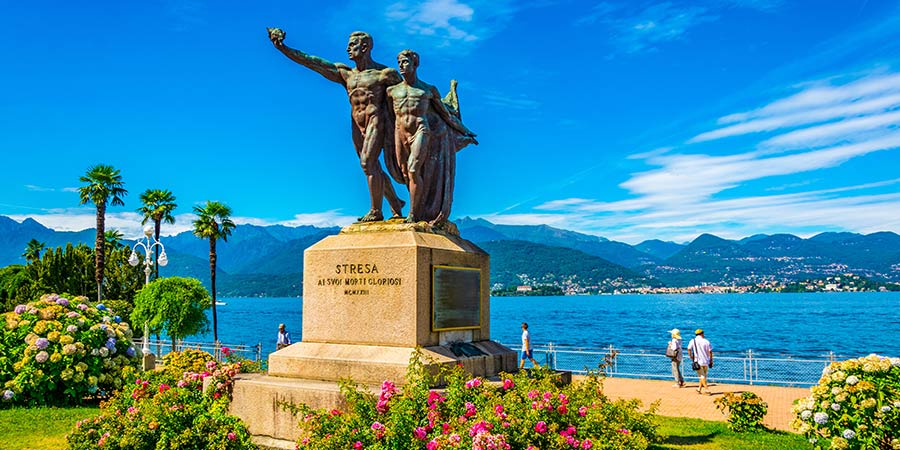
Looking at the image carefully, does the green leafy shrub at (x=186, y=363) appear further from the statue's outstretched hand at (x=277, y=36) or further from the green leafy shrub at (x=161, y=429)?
the statue's outstretched hand at (x=277, y=36)

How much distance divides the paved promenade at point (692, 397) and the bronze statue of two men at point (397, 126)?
6749mm

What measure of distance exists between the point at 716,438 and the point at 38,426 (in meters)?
9.77

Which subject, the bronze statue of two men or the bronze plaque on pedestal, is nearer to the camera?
the bronze plaque on pedestal

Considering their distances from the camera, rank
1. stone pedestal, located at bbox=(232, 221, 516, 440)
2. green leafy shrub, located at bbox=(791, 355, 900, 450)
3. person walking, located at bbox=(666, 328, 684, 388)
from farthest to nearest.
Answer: person walking, located at bbox=(666, 328, 684, 388) < stone pedestal, located at bbox=(232, 221, 516, 440) < green leafy shrub, located at bbox=(791, 355, 900, 450)

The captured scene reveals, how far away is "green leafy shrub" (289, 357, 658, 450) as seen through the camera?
576cm

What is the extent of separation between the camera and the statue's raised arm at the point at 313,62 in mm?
8938

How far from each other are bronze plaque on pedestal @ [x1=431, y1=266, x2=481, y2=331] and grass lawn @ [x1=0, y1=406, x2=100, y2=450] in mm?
4978

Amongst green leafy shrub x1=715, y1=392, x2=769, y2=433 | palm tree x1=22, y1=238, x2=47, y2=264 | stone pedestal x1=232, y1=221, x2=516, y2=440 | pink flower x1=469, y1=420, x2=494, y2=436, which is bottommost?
green leafy shrub x1=715, y1=392, x2=769, y2=433

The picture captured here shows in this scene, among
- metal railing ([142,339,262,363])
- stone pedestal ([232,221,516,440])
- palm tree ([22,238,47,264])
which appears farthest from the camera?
palm tree ([22,238,47,264])

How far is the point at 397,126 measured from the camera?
346 inches

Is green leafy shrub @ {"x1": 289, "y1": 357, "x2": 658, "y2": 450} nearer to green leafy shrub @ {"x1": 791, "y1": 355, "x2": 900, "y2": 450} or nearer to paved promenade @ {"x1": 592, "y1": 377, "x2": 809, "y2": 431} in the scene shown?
green leafy shrub @ {"x1": 791, "y1": 355, "x2": 900, "y2": 450}

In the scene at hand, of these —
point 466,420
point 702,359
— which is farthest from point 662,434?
point 702,359

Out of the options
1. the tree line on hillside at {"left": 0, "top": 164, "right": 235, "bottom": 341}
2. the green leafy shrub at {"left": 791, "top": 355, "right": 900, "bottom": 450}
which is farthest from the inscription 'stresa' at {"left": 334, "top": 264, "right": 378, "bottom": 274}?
the tree line on hillside at {"left": 0, "top": 164, "right": 235, "bottom": 341}

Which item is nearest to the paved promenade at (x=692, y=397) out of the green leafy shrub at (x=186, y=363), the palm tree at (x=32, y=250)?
the green leafy shrub at (x=186, y=363)
